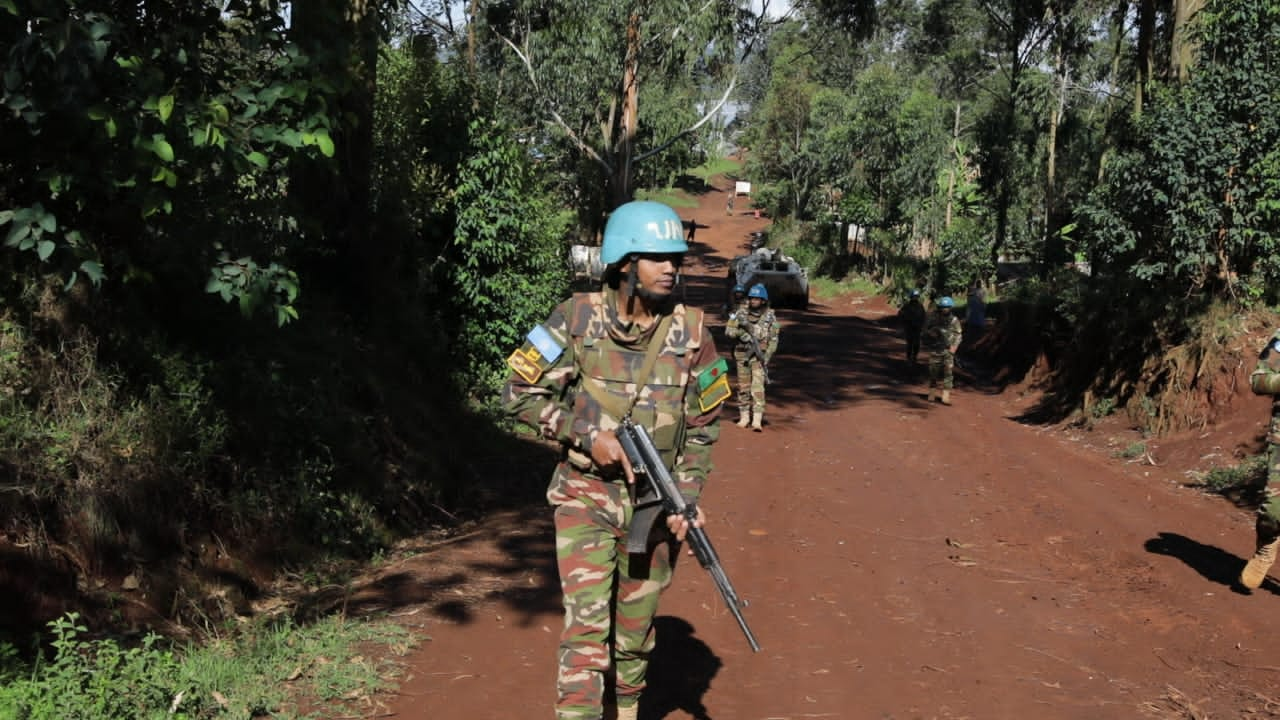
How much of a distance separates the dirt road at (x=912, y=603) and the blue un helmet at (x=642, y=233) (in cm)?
228

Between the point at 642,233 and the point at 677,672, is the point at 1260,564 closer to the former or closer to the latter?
the point at 677,672

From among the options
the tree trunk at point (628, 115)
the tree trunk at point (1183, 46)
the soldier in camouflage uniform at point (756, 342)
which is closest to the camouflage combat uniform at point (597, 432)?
the soldier in camouflage uniform at point (756, 342)

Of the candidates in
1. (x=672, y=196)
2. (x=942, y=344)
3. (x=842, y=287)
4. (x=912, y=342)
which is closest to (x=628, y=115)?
(x=912, y=342)

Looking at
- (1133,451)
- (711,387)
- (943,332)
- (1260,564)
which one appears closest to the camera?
(711,387)

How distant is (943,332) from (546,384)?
531 inches

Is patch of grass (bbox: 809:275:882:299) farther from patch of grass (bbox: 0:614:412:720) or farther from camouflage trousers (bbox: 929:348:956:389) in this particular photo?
patch of grass (bbox: 0:614:412:720)

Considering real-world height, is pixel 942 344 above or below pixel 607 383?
below

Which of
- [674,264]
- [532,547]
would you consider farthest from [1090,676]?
[532,547]

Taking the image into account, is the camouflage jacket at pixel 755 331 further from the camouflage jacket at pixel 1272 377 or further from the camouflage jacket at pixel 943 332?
the camouflage jacket at pixel 1272 377

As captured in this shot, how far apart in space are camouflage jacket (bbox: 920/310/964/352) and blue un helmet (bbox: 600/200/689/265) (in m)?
13.2

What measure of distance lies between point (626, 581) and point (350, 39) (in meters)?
3.83

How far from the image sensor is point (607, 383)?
4445 mm

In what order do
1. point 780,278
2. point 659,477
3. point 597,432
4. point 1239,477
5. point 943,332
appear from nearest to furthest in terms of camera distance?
point 659,477, point 597,432, point 1239,477, point 943,332, point 780,278

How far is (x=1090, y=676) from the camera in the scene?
6004 mm
